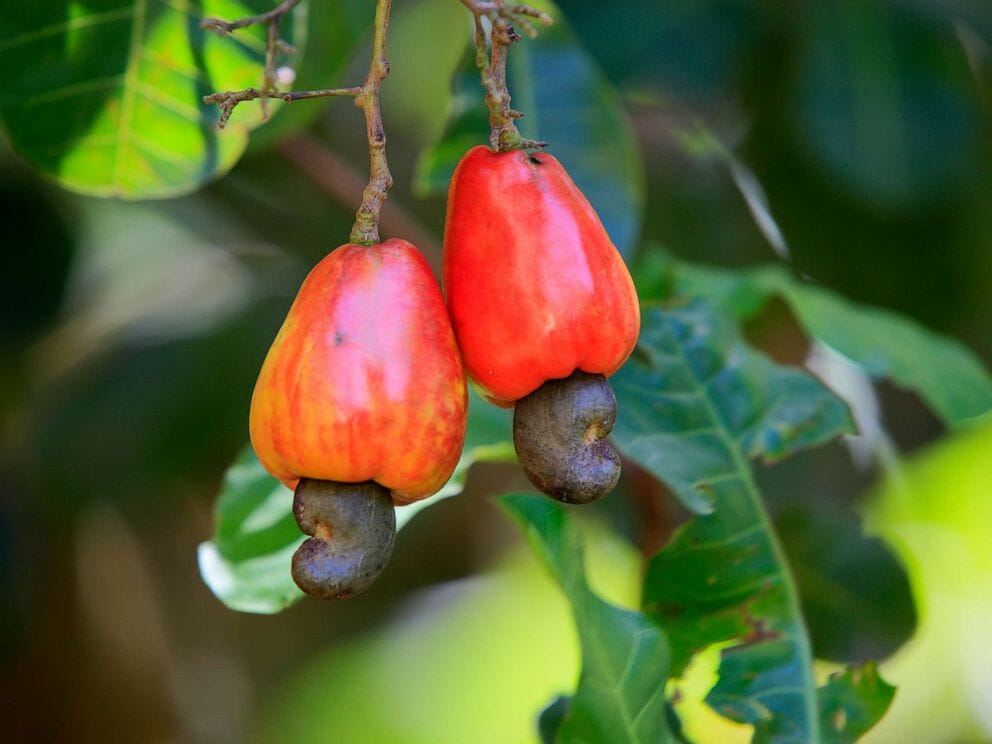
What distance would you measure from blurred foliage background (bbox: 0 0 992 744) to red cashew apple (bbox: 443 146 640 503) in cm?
97

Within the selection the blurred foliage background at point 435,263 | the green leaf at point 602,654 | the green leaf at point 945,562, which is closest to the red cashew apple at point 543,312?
the green leaf at point 602,654

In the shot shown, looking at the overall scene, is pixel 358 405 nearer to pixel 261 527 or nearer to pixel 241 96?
pixel 241 96

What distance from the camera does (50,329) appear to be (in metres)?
2.14

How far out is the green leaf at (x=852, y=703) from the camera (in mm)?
1307

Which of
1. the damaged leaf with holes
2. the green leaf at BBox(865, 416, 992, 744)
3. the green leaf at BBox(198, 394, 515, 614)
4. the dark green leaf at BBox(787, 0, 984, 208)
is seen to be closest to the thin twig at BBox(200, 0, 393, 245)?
the green leaf at BBox(198, 394, 515, 614)

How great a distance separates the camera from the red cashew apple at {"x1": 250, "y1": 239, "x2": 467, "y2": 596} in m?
0.79

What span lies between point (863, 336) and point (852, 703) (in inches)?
19.6

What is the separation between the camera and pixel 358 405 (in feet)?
2.56

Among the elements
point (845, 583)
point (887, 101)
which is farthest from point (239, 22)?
point (887, 101)

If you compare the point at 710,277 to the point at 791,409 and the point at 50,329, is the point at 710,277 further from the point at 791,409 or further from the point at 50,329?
the point at 50,329

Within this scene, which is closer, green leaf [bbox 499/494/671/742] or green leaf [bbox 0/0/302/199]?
green leaf [bbox 499/494/671/742]

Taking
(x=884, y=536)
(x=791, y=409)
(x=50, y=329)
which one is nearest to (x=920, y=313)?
Answer: (x=884, y=536)

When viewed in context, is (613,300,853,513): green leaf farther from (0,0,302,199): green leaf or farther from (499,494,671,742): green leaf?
(0,0,302,199): green leaf

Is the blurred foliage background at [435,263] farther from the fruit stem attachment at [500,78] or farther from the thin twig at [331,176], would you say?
the fruit stem attachment at [500,78]
